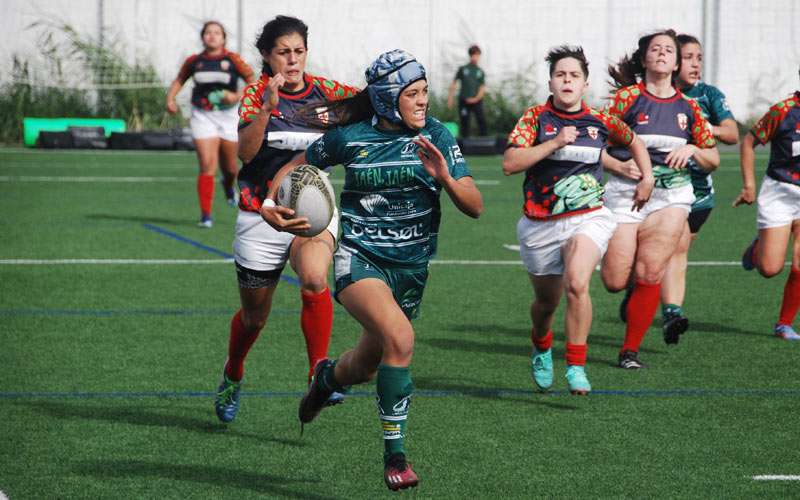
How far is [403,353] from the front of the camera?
5543 mm

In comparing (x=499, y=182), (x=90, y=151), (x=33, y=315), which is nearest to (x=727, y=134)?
(x=33, y=315)

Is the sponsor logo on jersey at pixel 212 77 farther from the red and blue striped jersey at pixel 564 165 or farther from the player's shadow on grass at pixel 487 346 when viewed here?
the red and blue striped jersey at pixel 564 165

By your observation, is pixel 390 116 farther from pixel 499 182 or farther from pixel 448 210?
pixel 499 182

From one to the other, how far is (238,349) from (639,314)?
2.77 m

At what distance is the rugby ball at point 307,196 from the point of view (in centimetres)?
598

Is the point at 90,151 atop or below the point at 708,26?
below

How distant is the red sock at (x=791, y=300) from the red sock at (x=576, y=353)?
9.12 ft

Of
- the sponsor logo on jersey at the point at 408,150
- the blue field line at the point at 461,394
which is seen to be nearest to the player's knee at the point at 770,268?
the blue field line at the point at 461,394

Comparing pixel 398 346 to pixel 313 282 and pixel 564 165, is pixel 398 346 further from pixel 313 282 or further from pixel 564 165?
pixel 564 165

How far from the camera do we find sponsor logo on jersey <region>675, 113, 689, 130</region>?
861cm

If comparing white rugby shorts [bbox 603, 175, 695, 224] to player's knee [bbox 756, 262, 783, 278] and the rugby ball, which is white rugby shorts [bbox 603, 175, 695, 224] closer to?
player's knee [bbox 756, 262, 783, 278]

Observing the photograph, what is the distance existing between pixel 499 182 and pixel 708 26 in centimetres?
1280

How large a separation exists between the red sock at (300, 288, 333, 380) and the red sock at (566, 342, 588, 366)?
1349 mm

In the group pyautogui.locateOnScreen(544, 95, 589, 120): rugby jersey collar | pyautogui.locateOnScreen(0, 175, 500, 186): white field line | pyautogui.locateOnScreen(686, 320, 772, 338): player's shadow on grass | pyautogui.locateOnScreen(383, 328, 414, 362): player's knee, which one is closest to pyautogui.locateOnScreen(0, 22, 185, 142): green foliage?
pyautogui.locateOnScreen(0, 175, 500, 186): white field line
